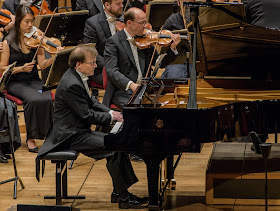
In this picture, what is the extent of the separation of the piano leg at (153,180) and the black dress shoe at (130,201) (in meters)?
0.38

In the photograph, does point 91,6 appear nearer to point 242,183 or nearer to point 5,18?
point 5,18

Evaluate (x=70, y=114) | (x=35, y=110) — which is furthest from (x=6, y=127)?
(x=70, y=114)

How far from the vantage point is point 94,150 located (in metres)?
4.45

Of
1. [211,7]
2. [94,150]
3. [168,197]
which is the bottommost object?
[168,197]

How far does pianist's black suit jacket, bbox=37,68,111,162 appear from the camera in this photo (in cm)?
439

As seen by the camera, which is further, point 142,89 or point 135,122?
point 142,89

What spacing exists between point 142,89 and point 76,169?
130 cm

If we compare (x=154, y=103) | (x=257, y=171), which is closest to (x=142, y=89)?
(x=154, y=103)

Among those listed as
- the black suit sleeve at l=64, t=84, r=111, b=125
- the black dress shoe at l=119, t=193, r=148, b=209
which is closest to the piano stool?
the black dress shoe at l=119, t=193, r=148, b=209

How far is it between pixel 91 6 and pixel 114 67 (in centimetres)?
180

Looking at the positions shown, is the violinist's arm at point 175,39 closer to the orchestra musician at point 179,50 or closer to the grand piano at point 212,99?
the orchestra musician at point 179,50

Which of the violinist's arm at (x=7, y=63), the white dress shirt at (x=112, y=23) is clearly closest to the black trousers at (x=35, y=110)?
the violinist's arm at (x=7, y=63)

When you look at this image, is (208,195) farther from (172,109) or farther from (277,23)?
(277,23)

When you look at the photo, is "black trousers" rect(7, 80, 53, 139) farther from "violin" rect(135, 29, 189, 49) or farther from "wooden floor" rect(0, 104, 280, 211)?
"violin" rect(135, 29, 189, 49)
